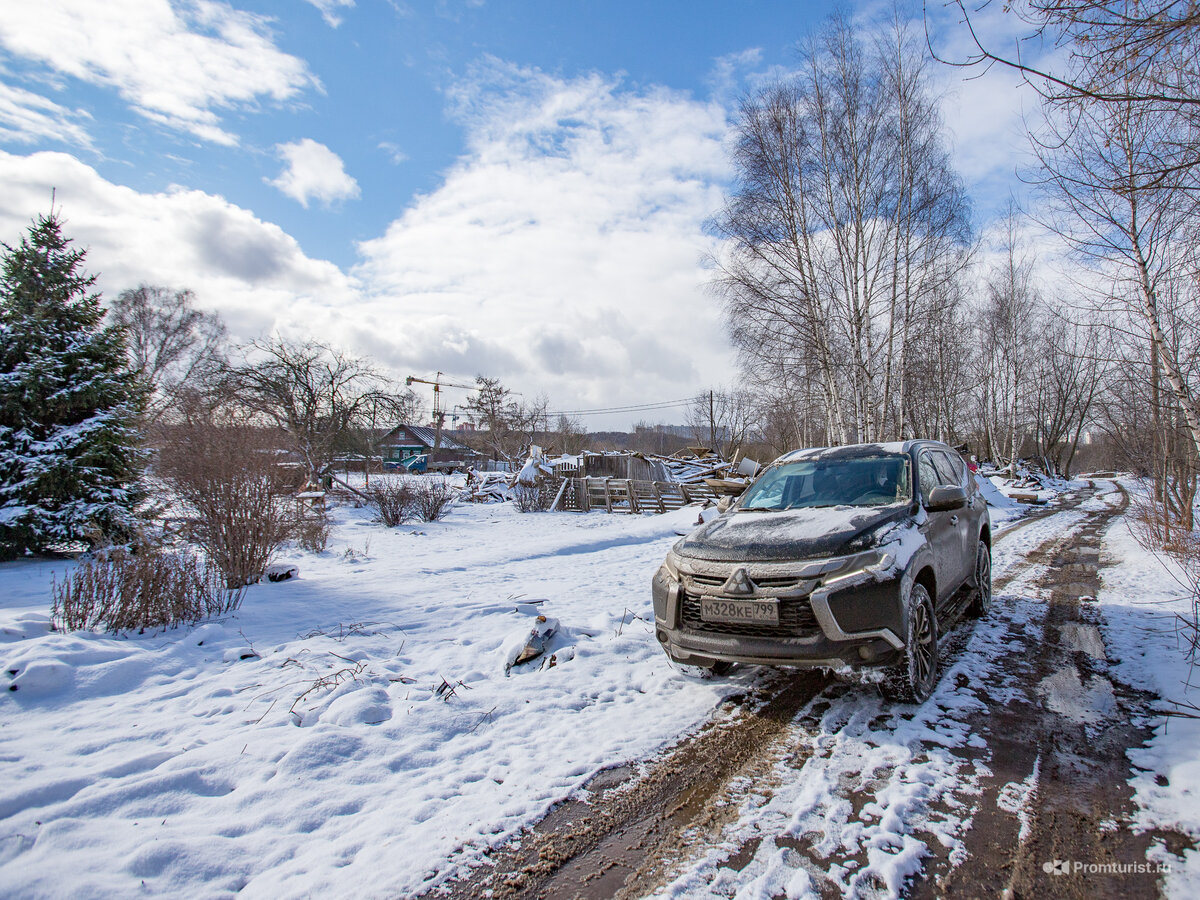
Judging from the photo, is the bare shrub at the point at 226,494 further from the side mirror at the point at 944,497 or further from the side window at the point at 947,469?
the side window at the point at 947,469

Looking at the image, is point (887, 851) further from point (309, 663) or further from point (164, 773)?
point (309, 663)

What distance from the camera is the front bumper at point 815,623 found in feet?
10.2

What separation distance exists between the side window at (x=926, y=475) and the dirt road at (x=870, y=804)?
1394mm

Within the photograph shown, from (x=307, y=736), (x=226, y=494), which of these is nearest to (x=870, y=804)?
(x=307, y=736)

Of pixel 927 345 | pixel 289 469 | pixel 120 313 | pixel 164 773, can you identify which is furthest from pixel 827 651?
→ pixel 120 313

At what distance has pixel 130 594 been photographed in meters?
4.83

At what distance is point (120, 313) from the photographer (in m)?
33.3

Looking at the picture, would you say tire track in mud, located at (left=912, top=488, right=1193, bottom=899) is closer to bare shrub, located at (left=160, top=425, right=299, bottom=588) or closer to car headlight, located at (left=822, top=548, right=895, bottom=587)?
car headlight, located at (left=822, top=548, right=895, bottom=587)

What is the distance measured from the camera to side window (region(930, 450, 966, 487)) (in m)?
5.12

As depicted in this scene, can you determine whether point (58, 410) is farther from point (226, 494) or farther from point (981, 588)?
point (981, 588)

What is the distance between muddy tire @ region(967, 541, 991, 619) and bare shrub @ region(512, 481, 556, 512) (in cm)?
1585

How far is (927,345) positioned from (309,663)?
25313 millimetres

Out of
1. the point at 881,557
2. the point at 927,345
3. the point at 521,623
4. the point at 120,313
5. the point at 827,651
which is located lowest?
the point at 521,623

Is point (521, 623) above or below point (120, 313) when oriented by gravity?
below
